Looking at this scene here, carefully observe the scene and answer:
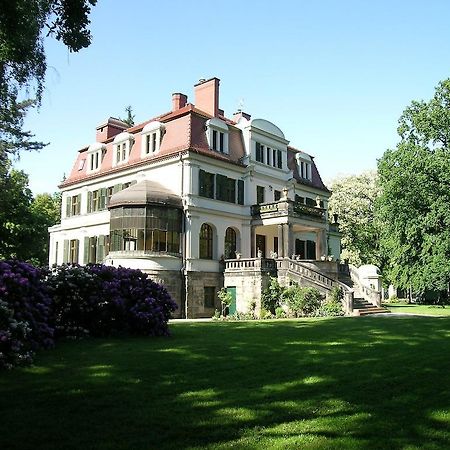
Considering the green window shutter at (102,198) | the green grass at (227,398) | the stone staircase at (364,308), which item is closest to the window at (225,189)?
the green window shutter at (102,198)

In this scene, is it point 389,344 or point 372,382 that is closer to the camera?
point 372,382

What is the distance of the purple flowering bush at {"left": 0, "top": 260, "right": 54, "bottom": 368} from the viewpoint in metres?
9.11

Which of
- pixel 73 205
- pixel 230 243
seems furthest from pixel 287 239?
pixel 73 205

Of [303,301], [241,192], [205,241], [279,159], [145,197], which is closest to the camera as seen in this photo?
[303,301]

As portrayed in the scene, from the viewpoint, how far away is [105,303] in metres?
13.2

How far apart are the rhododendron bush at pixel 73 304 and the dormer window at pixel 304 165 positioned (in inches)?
1071

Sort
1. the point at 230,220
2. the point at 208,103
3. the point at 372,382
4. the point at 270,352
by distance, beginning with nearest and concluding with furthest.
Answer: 1. the point at 372,382
2. the point at 270,352
3. the point at 230,220
4. the point at 208,103

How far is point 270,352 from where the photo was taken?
34.8 ft

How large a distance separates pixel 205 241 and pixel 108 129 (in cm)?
1470

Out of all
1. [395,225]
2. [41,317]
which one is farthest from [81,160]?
[41,317]

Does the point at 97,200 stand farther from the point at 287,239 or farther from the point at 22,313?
the point at 22,313

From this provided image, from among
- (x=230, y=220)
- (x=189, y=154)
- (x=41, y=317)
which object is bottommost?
(x=41, y=317)

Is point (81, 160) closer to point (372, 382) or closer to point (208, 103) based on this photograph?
point (208, 103)

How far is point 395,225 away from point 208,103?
643 inches
